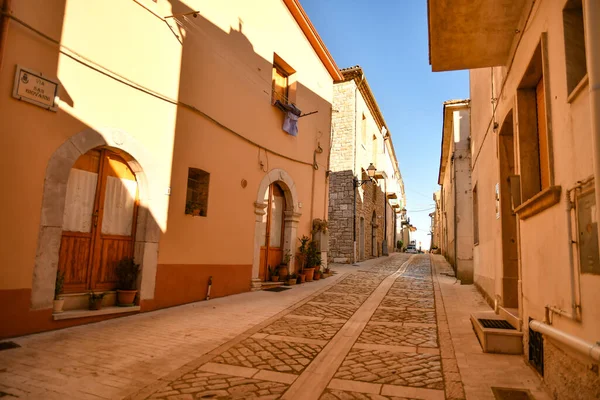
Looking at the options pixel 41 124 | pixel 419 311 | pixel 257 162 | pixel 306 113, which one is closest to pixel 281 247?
pixel 257 162

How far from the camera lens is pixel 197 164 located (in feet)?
24.1

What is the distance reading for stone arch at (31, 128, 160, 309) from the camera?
15.6 ft

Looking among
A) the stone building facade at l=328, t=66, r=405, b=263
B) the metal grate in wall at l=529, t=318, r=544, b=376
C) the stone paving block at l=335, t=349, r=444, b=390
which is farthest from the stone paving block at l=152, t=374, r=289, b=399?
the stone building facade at l=328, t=66, r=405, b=263

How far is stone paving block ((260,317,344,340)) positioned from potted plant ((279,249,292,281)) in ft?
13.6

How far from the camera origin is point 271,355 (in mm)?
4238

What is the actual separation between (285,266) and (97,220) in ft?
17.9

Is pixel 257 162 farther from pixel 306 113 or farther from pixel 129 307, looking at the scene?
pixel 129 307

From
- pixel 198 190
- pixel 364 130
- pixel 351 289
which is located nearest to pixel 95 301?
pixel 198 190

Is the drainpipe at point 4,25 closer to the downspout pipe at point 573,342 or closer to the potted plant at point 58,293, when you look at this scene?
the potted plant at point 58,293

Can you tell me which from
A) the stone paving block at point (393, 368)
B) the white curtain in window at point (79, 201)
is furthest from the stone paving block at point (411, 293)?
the white curtain in window at point (79, 201)

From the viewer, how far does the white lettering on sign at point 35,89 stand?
4.56 metres

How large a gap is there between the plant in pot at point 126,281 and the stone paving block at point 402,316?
383 cm

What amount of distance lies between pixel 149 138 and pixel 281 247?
5357mm

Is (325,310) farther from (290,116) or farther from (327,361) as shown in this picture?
(290,116)
